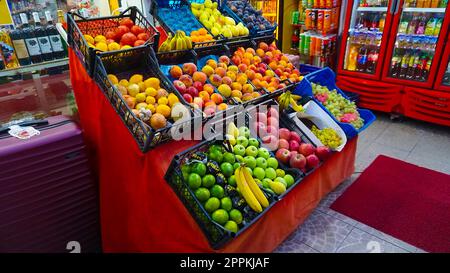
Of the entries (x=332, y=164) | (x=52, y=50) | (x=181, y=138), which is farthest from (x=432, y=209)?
(x=52, y=50)

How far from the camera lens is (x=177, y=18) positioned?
9.62 ft

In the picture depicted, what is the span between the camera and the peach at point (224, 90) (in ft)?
7.61

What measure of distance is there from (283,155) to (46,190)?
157 centimetres

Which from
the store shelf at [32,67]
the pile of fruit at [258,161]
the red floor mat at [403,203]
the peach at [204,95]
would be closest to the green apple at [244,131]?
the pile of fruit at [258,161]

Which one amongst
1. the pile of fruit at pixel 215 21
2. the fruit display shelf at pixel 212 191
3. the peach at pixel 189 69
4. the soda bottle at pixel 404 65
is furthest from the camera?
the soda bottle at pixel 404 65

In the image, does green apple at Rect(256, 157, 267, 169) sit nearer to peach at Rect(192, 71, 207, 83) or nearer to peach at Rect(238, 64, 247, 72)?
peach at Rect(192, 71, 207, 83)

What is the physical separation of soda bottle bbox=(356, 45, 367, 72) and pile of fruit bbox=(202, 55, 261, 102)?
9.19 feet

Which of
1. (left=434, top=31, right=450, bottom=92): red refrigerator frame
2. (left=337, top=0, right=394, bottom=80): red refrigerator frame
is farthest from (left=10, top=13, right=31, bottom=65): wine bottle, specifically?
(left=434, top=31, right=450, bottom=92): red refrigerator frame

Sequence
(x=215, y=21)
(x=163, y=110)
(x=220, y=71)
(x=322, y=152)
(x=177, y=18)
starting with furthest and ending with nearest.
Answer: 1. (x=215, y=21)
2. (x=177, y=18)
3. (x=220, y=71)
4. (x=322, y=152)
5. (x=163, y=110)

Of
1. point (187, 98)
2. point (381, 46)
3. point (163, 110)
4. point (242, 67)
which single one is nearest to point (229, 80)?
point (242, 67)

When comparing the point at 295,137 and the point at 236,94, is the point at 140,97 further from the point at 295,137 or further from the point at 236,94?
the point at 295,137

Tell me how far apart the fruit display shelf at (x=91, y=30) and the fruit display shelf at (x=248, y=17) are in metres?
1.22

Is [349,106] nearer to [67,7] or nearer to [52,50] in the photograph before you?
[52,50]

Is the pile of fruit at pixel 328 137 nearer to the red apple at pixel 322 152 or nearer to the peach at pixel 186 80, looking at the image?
the red apple at pixel 322 152
